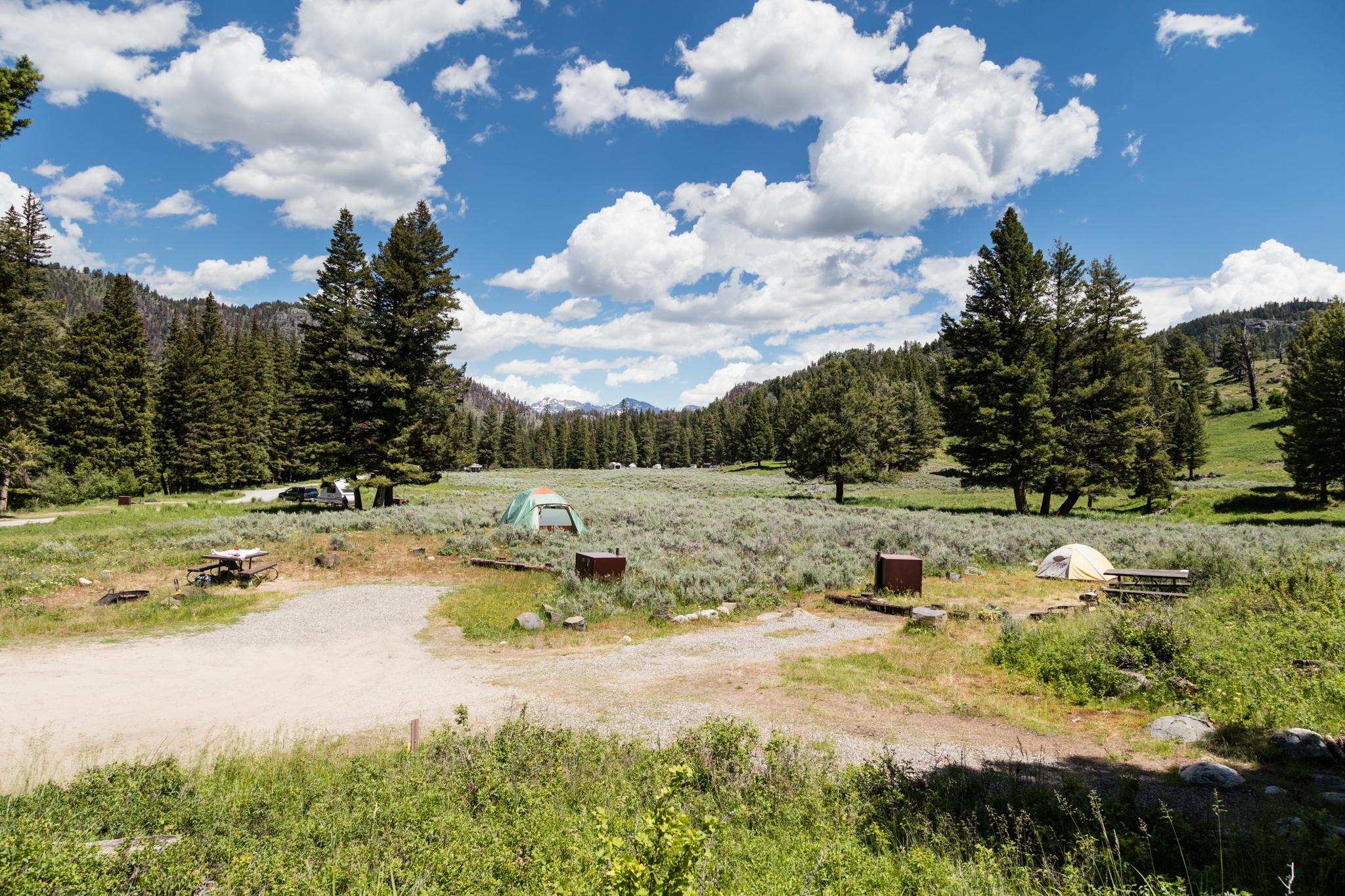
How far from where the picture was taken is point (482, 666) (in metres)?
11.0

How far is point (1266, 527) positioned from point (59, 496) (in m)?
64.4

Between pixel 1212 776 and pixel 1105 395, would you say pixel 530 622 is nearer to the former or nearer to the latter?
pixel 1212 776

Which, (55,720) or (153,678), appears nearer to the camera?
(55,720)

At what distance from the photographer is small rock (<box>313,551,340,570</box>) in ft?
62.0

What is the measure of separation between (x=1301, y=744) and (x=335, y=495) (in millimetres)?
43951

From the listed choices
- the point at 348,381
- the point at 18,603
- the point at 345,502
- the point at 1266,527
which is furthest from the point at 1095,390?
the point at 345,502

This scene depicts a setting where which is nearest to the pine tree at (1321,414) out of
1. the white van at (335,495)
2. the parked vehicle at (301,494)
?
the white van at (335,495)

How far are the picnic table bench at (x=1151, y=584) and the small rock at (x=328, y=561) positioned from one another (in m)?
23.2

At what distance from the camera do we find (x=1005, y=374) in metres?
29.4

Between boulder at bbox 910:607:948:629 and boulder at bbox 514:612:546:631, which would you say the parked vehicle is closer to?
boulder at bbox 514:612:546:631

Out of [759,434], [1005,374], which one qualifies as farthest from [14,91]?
[759,434]

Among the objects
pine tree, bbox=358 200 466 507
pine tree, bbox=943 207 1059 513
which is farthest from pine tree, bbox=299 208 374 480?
pine tree, bbox=943 207 1059 513

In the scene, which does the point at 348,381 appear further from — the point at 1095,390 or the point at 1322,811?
the point at 1095,390

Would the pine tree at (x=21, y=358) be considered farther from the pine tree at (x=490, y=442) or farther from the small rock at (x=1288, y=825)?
the pine tree at (x=490, y=442)
